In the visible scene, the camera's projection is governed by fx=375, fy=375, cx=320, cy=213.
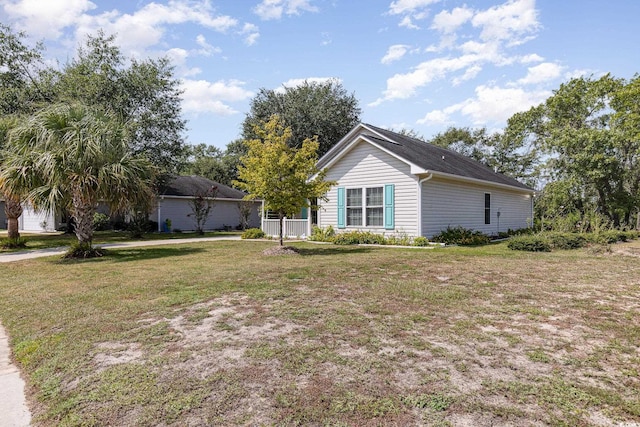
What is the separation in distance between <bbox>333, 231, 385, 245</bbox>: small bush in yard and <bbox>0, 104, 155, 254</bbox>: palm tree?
7.50 metres

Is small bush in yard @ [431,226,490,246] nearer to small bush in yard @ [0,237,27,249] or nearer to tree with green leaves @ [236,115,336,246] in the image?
tree with green leaves @ [236,115,336,246]

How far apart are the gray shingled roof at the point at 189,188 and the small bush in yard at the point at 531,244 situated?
Answer: 2025cm

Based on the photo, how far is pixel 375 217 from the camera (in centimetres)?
1572

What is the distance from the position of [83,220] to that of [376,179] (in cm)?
1067

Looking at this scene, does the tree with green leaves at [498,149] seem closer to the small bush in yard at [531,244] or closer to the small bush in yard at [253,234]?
the small bush in yard at [531,244]

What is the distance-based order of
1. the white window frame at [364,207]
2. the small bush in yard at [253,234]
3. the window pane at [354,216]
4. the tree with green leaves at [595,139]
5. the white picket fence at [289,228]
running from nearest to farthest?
the white window frame at [364,207]
the window pane at [354,216]
the white picket fence at [289,228]
the small bush in yard at [253,234]
the tree with green leaves at [595,139]

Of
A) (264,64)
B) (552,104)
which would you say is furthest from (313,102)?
(552,104)

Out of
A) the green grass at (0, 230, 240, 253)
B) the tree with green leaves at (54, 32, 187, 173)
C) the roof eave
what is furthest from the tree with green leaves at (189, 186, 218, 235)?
the roof eave

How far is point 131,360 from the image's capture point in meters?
3.53

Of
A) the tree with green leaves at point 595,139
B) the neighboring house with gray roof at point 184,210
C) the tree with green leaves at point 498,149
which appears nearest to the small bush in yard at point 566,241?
the tree with green leaves at point 595,139

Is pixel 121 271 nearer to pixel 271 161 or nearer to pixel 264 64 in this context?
pixel 271 161

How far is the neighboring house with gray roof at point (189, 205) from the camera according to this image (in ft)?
85.0

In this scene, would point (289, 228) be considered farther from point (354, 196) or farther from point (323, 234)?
point (354, 196)

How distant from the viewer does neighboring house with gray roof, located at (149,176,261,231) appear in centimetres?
2591
